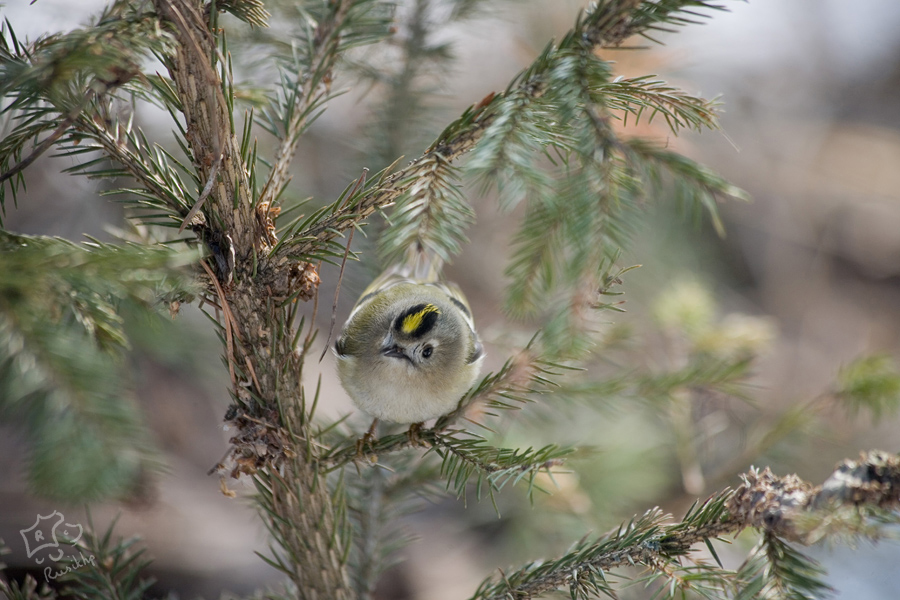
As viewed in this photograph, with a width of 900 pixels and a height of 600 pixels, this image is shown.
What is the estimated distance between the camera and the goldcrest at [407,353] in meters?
1.53

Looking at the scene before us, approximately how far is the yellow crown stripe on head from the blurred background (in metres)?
0.29

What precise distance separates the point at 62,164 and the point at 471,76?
2.62 m

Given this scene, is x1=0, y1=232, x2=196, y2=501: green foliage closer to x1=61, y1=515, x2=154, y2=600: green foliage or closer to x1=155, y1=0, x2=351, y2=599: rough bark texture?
x1=155, y1=0, x2=351, y2=599: rough bark texture

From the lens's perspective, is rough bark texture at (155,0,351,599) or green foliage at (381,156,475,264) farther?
green foliage at (381,156,475,264)

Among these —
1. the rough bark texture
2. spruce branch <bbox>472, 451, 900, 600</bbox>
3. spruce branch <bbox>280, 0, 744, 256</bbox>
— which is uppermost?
spruce branch <bbox>280, 0, 744, 256</bbox>

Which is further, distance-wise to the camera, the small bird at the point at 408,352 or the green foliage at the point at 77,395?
the small bird at the point at 408,352

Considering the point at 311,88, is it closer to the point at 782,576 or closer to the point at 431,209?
the point at 431,209

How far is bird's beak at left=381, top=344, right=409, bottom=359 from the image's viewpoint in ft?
5.48

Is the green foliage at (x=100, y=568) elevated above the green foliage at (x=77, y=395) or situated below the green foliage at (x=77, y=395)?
below

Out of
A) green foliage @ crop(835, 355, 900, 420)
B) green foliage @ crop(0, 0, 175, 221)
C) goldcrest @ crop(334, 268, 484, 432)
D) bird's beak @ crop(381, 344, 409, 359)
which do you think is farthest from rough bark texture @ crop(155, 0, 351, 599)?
green foliage @ crop(835, 355, 900, 420)

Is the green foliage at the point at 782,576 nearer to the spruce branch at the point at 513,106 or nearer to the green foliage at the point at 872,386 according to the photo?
the spruce branch at the point at 513,106

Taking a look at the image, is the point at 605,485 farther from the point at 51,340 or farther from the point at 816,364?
the point at 816,364

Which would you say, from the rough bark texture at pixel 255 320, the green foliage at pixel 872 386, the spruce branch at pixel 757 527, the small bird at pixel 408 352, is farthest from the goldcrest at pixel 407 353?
the green foliage at pixel 872 386

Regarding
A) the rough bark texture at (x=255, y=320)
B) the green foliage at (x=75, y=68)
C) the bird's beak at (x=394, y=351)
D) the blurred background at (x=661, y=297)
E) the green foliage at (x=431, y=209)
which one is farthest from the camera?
the blurred background at (x=661, y=297)
